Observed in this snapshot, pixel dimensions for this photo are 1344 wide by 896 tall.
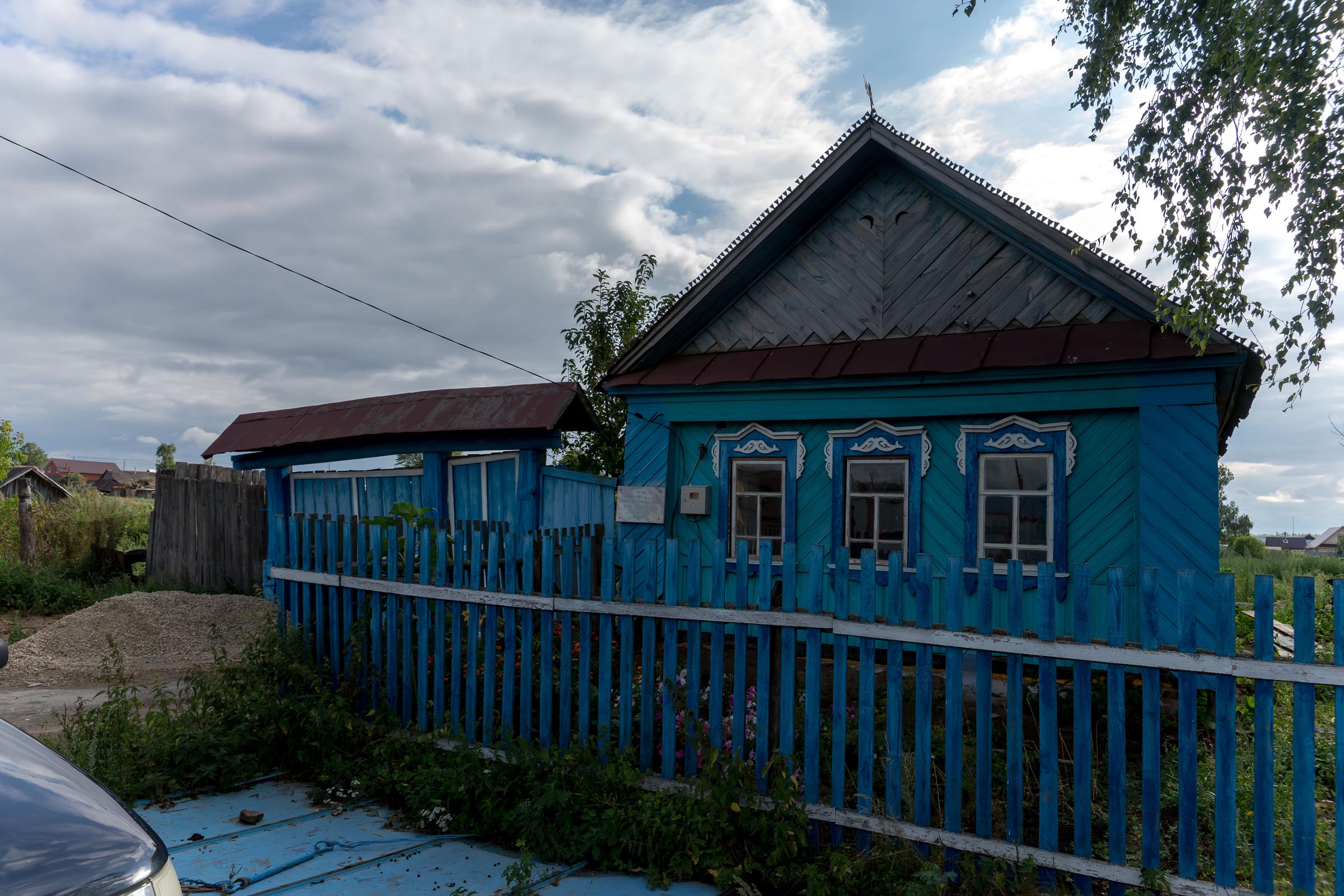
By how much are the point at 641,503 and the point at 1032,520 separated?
Result: 408cm

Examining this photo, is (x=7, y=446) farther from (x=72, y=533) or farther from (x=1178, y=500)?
(x=1178, y=500)

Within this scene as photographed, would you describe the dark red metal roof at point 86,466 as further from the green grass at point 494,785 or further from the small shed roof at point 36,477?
the green grass at point 494,785

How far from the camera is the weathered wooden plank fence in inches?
526

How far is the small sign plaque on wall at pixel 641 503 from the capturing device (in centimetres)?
938

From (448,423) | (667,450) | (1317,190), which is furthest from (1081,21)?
(448,423)

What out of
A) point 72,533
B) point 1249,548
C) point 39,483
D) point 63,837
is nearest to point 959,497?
point 63,837

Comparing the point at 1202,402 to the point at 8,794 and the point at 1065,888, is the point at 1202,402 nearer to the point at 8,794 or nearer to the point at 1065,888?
the point at 1065,888

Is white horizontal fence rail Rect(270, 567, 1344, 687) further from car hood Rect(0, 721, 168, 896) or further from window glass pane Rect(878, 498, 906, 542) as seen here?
window glass pane Rect(878, 498, 906, 542)

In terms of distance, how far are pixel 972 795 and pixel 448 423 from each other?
24.1ft

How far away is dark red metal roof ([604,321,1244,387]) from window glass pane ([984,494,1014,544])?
1309 millimetres

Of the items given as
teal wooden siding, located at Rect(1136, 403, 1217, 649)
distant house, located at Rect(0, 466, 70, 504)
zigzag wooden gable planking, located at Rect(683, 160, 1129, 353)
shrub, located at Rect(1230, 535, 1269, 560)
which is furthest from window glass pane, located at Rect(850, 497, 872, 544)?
distant house, located at Rect(0, 466, 70, 504)

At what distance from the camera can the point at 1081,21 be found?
7.07 m

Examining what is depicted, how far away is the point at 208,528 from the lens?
13758 millimetres

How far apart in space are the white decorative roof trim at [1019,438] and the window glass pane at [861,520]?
3.33 feet
